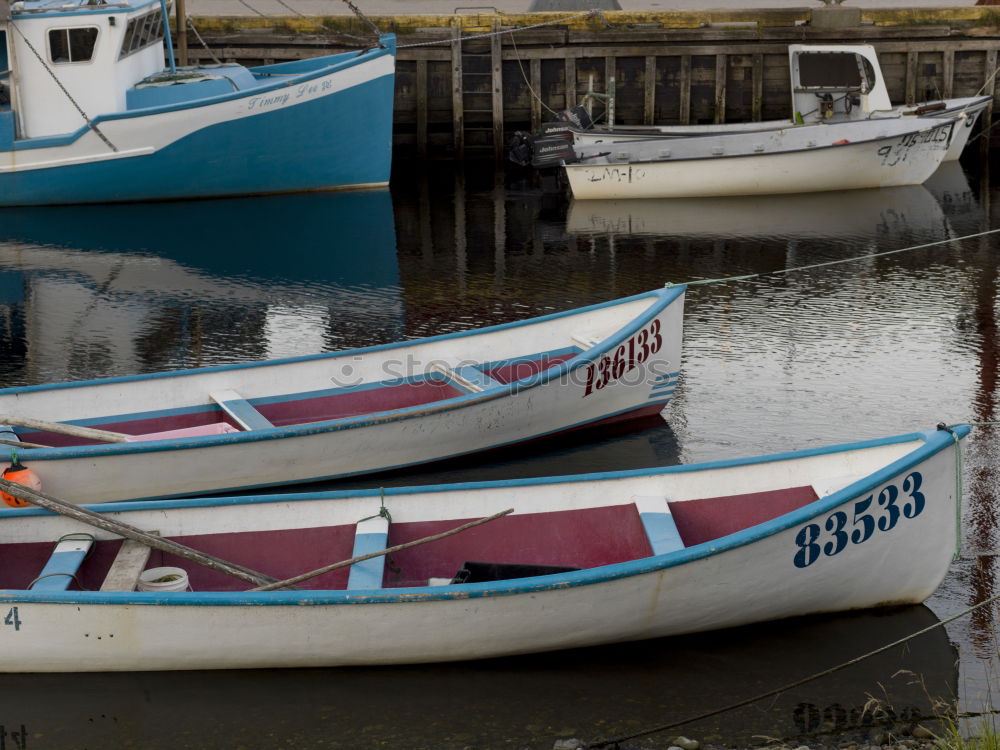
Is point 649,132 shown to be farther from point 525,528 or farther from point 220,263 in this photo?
point 525,528

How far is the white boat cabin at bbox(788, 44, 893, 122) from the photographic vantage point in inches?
776

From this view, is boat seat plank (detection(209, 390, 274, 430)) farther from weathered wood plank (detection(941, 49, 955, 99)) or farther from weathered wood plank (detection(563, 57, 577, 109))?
weathered wood plank (detection(941, 49, 955, 99))

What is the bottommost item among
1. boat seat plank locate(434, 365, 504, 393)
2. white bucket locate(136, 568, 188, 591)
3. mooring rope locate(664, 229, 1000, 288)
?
white bucket locate(136, 568, 188, 591)

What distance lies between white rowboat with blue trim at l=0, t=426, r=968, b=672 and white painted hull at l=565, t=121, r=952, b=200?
12120 mm

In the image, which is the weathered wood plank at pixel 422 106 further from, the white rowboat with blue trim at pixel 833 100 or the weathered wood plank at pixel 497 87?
the white rowboat with blue trim at pixel 833 100

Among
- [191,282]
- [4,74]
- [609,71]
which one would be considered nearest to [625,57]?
[609,71]

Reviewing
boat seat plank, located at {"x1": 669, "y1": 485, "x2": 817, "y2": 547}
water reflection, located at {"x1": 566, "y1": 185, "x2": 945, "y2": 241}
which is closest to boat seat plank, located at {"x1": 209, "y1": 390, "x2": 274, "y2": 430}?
boat seat plank, located at {"x1": 669, "y1": 485, "x2": 817, "y2": 547}

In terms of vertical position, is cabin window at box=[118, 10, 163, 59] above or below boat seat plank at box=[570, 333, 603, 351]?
above

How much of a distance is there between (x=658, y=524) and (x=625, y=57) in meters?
15.9

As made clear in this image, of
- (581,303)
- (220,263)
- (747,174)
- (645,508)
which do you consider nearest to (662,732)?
(645,508)

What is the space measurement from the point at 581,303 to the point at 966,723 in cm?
803

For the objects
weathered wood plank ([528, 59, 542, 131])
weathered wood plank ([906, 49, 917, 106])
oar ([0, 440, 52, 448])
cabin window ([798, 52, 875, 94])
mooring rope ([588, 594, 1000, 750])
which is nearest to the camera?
mooring rope ([588, 594, 1000, 750])

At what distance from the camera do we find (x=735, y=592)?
660 cm

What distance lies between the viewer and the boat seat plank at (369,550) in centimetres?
657
